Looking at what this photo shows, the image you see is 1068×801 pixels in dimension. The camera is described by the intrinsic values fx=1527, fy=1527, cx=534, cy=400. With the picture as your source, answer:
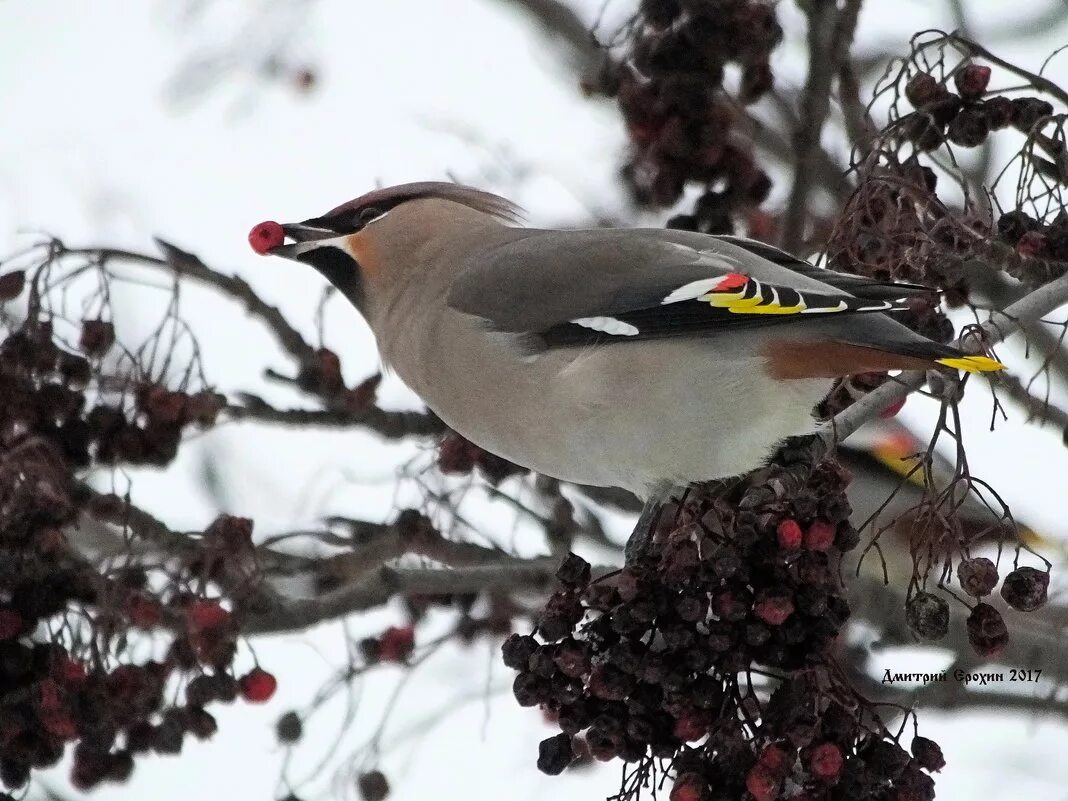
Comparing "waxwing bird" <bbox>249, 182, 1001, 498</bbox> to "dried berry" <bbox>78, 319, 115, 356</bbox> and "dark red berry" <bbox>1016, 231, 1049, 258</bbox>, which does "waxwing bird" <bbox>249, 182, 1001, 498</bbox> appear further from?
"dried berry" <bbox>78, 319, 115, 356</bbox>

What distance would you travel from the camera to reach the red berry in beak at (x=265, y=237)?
132 inches

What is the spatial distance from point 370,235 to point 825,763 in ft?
6.29

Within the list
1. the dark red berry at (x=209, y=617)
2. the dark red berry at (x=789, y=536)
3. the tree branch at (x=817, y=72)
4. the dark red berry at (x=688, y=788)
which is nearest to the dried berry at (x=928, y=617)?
the dark red berry at (x=789, y=536)

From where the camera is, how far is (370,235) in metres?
3.63

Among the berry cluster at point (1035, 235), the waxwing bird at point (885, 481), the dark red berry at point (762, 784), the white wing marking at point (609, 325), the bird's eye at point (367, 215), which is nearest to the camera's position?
the dark red berry at point (762, 784)

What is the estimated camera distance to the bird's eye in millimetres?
3660

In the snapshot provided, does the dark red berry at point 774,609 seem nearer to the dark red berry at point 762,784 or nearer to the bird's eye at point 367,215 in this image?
the dark red berry at point 762,784

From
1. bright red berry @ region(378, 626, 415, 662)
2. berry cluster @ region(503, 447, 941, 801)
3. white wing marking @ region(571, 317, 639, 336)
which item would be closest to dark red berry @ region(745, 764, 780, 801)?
berry cluster @ region(503, 447, 941, 801)

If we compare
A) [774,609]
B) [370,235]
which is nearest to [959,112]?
[774,609]

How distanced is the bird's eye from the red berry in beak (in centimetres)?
28

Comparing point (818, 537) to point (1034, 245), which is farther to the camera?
point (1034, 245)

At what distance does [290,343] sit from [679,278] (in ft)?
3.08

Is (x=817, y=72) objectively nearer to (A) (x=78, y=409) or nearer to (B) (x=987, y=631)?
(B) (x=987, y=631)

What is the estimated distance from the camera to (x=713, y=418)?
289cm
